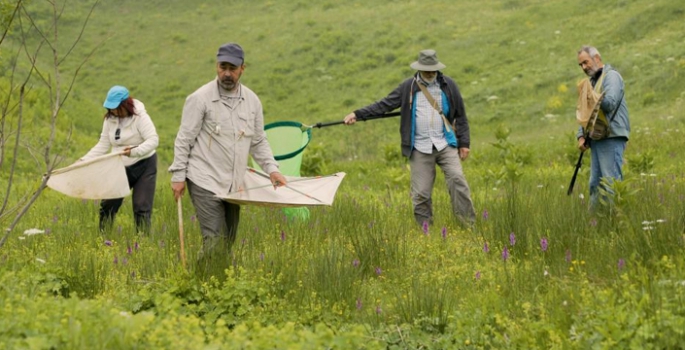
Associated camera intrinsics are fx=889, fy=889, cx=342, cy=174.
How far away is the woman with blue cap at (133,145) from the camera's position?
8.78 meters

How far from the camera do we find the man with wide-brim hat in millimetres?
8914

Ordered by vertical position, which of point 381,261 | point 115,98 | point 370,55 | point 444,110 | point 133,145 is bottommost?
point 381,261

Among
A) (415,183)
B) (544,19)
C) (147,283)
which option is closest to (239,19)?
(544,19)

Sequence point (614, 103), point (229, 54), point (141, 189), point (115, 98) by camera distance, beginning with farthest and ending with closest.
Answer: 1. point (141, 189)
2. point (115, 98)
3. point (614, 103)
4. point (229, 54)

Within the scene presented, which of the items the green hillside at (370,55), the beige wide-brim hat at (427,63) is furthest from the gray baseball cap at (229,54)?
the green hillside at (370,55)

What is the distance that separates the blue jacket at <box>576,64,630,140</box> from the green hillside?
7.75m

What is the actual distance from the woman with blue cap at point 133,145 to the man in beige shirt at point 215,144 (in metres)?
1.82

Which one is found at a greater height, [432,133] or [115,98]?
[115,98]

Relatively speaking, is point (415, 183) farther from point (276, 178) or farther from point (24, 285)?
point (24, 285)

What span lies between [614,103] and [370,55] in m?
23.2

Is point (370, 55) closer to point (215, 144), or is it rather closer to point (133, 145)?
point (133, 145)

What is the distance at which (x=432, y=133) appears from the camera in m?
8.91

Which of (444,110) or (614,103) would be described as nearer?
(614,103)

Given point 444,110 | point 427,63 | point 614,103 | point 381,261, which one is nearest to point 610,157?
point 614,103
